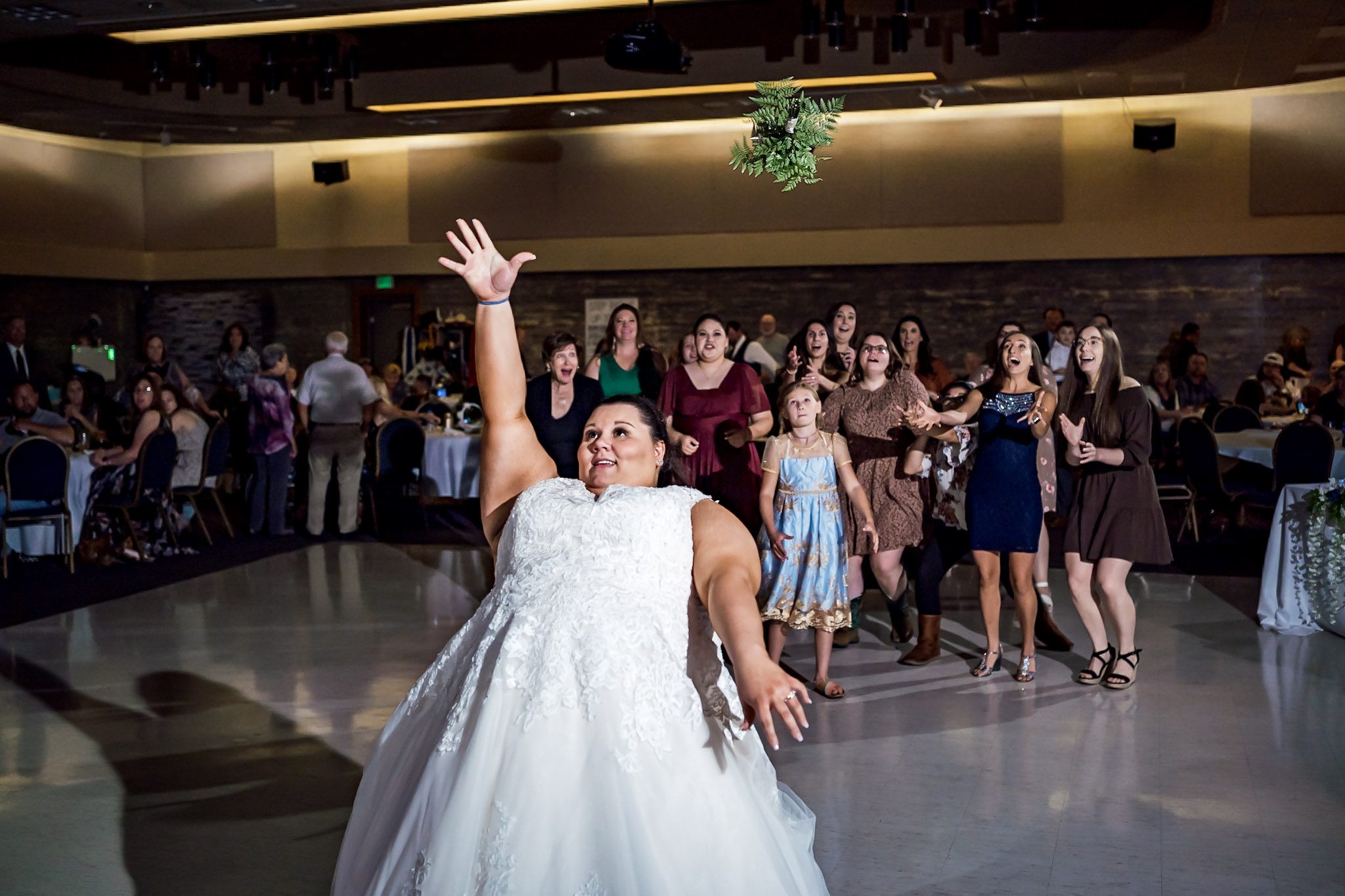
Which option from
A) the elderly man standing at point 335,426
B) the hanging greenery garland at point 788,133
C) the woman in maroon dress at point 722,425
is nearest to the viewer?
the hanging greenery garland at point 788,133

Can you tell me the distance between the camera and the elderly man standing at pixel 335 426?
882cm

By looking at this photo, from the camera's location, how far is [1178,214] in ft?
39.7

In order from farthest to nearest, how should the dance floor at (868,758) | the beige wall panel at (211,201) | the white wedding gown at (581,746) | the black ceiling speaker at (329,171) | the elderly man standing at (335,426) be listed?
the beige wall panel at (211,201), the black ceiling speaker at (329,171), the elderly man standing at (335,426), the dance floor at (868,758), the white wedding gown at (581,746)

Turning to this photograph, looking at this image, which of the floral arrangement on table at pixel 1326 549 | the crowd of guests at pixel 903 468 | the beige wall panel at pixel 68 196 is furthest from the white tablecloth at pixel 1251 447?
the beige wall panel at pixel 68 196

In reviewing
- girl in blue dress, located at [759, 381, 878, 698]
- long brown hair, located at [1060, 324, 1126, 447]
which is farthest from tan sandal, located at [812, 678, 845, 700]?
long brown hair, located at [1060, 324, 1126, 447]

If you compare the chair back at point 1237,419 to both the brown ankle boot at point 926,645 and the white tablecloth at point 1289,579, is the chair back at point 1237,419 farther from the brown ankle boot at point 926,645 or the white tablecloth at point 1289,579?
the brown ankle boot at point 926,645

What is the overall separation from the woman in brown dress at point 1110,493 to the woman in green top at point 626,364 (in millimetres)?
1920

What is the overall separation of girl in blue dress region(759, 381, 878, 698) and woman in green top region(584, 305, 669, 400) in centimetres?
127

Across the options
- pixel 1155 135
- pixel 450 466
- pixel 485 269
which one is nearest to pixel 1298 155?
pixel 1155 135

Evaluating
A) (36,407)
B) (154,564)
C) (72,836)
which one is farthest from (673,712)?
(36,407)

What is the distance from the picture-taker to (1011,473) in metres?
4.75

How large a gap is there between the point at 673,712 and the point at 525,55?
9782 mm

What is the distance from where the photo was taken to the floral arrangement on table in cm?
549

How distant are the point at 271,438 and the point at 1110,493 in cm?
618
